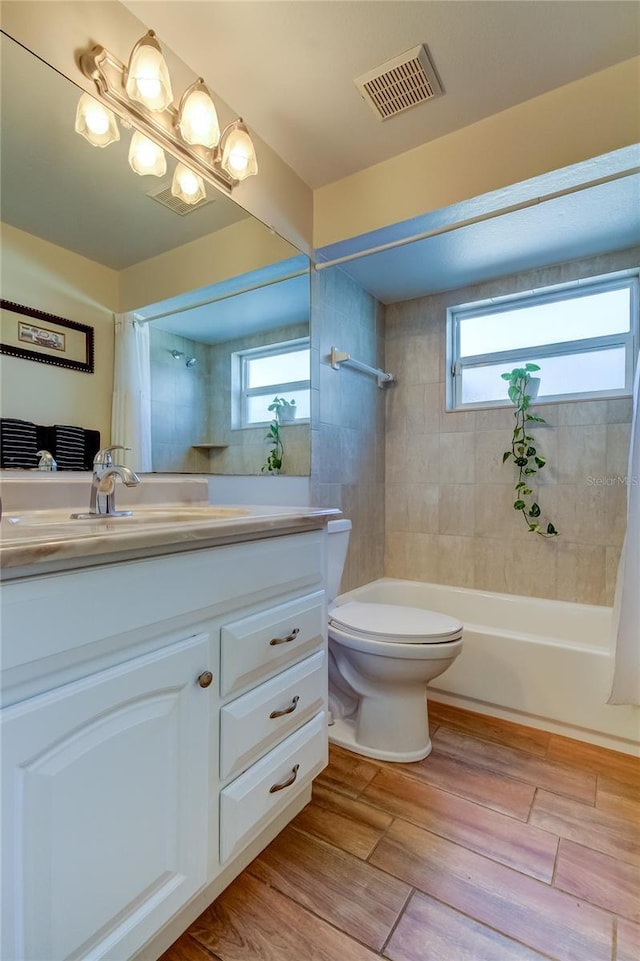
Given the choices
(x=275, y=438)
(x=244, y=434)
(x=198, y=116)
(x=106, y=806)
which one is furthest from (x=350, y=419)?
(x=106, y=806)

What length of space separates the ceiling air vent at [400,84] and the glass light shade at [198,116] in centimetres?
48

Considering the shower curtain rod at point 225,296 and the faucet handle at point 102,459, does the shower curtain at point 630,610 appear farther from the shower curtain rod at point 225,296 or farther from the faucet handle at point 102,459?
the faucet handle at point 102,459

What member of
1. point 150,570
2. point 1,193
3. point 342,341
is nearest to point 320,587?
point 150,570

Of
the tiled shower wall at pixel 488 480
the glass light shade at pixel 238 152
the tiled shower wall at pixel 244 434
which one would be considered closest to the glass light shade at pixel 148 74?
the glass light shade at pixel 238 152

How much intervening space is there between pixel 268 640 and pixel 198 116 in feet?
5.07

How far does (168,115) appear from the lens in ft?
4.25

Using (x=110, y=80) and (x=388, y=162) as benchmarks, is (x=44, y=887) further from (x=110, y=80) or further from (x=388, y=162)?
(x=388, y=162)

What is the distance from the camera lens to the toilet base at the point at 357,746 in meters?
1.50

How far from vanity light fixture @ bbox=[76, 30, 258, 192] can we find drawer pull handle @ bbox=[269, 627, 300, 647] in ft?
4.56

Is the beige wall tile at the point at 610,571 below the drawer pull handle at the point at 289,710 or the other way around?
the other way around

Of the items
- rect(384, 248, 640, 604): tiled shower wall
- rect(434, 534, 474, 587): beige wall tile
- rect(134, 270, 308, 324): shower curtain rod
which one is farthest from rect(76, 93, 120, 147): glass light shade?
rect(434, 534, 474, 587): beige wall tile

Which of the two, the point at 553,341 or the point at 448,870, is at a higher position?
the point at 553,341

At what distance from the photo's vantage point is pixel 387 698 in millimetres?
1530

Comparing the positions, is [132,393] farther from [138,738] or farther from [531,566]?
[531,566]
